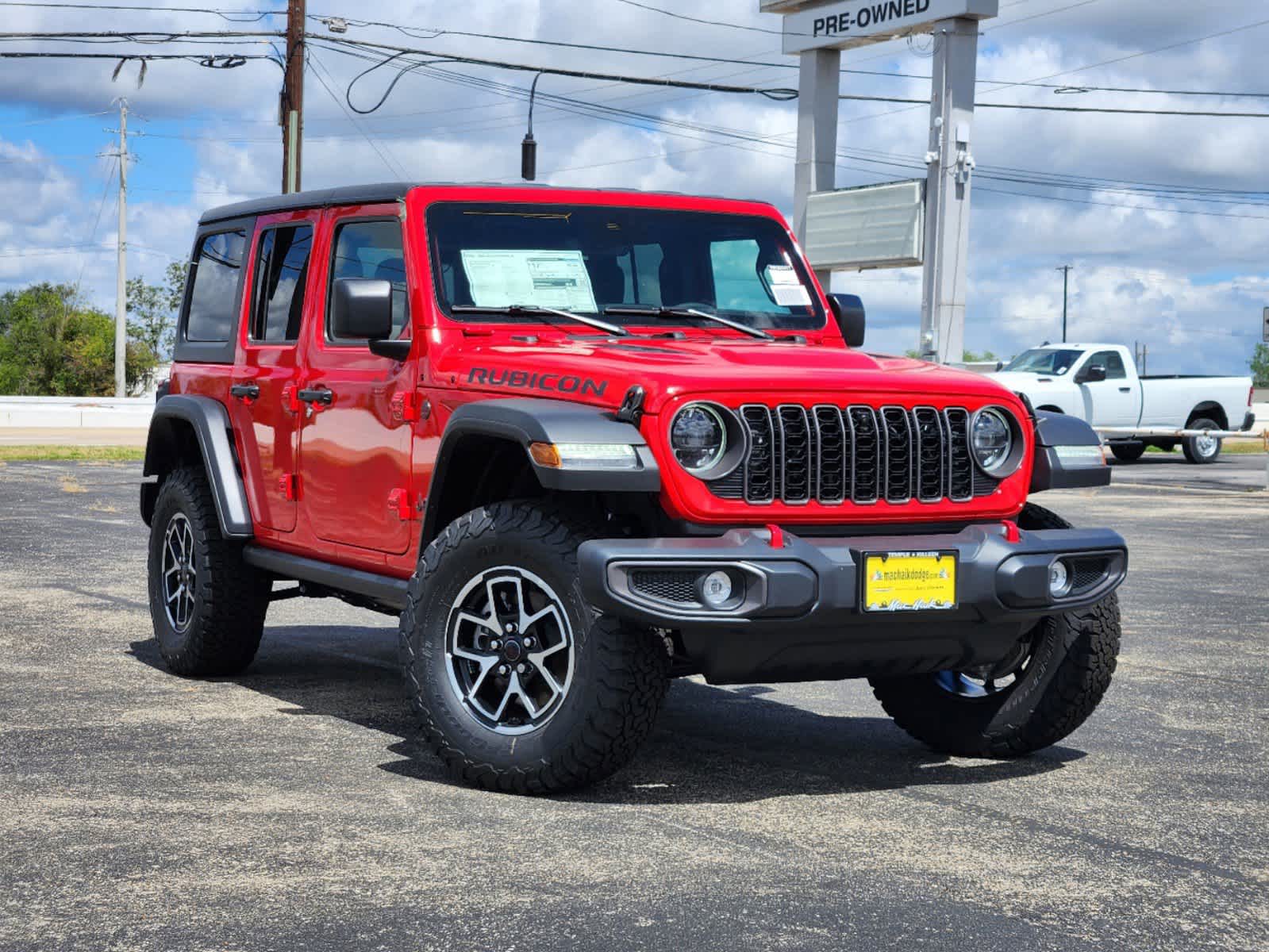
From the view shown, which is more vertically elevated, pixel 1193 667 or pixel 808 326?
pixel 808 326

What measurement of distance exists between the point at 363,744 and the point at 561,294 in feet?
5.94

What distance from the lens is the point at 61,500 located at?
1952 centimetres

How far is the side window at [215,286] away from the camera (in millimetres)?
8172

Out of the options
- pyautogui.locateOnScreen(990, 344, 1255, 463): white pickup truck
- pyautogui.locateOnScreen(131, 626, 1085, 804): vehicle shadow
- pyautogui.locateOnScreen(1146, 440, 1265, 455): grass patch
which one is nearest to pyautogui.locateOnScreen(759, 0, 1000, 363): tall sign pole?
pyautogui.locateOnScreen(990, 344, 1255, 463): white pickup truck

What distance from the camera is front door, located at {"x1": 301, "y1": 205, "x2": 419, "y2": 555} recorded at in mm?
6582

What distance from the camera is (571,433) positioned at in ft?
17.6

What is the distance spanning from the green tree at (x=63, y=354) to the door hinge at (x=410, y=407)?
244ft

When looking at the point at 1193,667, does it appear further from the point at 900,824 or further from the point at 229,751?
the point at 229,751

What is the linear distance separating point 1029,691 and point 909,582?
1113mm

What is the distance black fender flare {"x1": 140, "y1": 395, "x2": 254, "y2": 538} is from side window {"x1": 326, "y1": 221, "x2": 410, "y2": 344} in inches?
35.7

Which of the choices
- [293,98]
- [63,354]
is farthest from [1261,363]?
[293,98]

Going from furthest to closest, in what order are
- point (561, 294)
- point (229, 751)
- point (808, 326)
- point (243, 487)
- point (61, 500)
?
1. point (61, 500)
2. point (243, 487)
3. point (808, 326)
4. point (561, 294)
5. point (229, 751)

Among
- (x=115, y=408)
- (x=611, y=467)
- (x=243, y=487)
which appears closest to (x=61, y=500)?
(x=243, y=487)

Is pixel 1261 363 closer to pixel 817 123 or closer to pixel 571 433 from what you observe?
pixel 817 123
